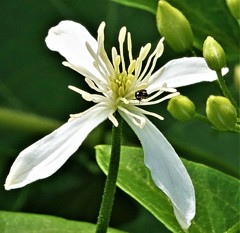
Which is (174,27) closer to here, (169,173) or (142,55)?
(142,55)

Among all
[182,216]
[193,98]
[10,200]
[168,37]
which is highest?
[168,37]

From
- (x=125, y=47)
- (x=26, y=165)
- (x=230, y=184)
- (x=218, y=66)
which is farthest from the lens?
(x=125, y=47)

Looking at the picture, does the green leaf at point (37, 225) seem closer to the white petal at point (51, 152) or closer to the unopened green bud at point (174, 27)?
the white petal at point (51, 152)

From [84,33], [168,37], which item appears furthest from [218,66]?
[84,33]

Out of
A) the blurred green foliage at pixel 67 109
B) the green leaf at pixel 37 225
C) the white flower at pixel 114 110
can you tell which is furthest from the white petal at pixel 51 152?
the blurred green foliage at pixel 67 109

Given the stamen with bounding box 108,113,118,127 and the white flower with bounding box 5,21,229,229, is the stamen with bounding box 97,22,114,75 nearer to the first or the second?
the white flower with bounding box 5,21,229,229

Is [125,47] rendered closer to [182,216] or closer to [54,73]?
[54,73]

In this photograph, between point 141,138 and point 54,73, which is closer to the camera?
point 141,138

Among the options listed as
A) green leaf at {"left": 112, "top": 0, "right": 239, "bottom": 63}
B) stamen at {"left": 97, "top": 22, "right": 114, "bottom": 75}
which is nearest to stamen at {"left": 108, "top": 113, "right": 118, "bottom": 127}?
stamen at {"left": 97, "top": 22, "right": 114, "bottom": 75}
